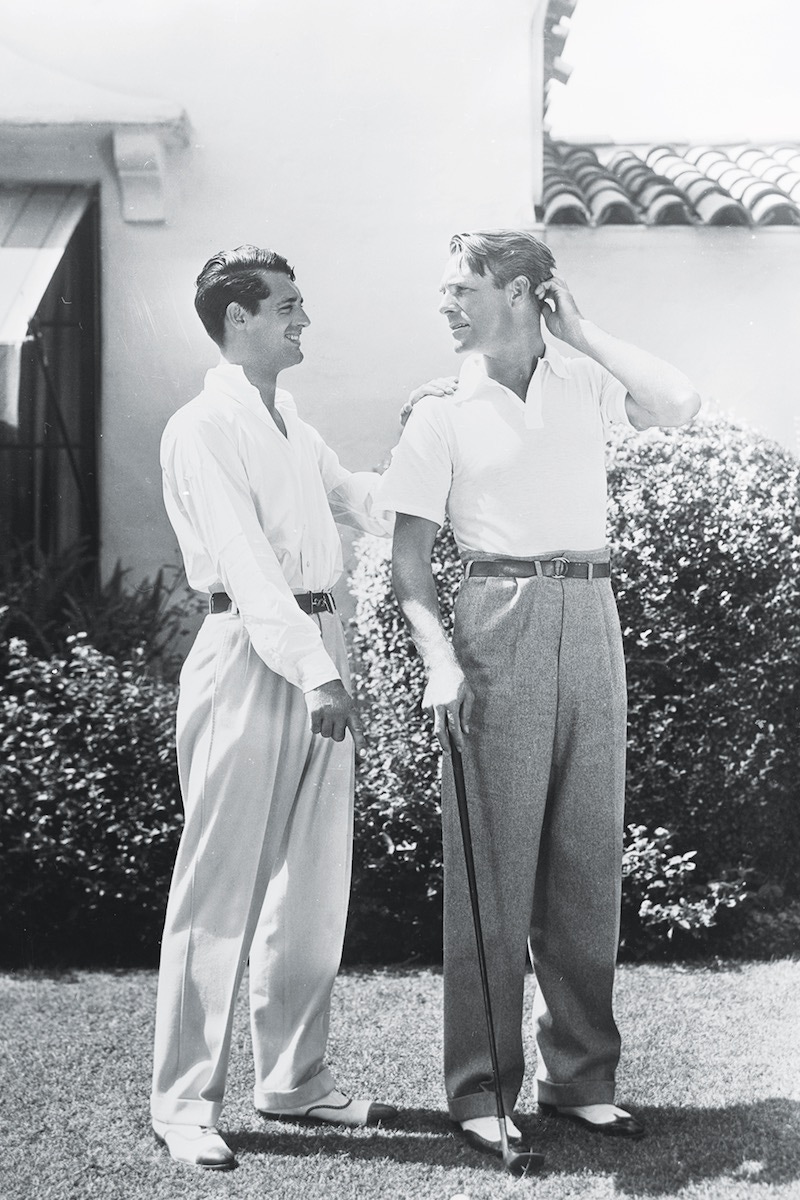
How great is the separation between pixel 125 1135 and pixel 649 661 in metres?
2.24

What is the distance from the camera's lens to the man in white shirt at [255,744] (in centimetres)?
263

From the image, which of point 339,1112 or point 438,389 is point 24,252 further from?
point 339,1112

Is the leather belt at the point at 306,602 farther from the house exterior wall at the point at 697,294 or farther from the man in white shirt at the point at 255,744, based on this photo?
the house exterior wall at the point at 697,294

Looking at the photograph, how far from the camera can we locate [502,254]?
8.85ft

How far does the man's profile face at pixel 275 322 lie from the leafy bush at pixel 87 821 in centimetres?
184

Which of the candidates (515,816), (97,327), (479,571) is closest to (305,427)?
(479,571)

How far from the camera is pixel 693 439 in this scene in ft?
13.9

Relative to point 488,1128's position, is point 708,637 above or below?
above

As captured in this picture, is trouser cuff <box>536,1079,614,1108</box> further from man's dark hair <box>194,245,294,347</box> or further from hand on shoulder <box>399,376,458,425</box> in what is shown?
man's dark hair <box>194,245,294,347</box>

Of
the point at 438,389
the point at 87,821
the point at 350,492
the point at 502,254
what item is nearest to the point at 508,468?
the point at 438,389

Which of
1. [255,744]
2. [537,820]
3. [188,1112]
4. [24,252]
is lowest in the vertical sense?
[188,1112]

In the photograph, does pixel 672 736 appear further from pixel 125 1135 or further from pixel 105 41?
pixel 105 41

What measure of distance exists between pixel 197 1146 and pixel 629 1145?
3.05ft

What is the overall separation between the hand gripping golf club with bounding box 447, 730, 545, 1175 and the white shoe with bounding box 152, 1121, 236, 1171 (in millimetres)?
578
